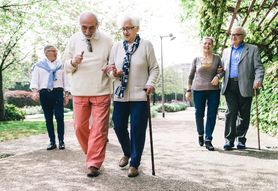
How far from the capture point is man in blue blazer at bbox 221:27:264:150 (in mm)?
6027

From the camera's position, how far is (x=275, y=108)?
8.35m

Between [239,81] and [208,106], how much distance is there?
680 mm

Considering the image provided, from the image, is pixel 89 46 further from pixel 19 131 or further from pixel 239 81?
pixel 19 131

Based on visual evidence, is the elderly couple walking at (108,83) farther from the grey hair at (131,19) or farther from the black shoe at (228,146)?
the black shoe at (228,146)

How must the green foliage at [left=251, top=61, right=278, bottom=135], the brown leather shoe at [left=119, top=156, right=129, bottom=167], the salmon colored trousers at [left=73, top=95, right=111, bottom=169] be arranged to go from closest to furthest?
the salmon colored trousers at [left=73, top=95, right=111, bottom=169]
the brown leather shoe at [left=119, top=156, right=129, bottom=167]
the green foliage at [left=251, top=61, right=278, bottom=135]

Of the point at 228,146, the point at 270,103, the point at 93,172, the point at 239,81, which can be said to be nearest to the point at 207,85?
→ the point at 239,81

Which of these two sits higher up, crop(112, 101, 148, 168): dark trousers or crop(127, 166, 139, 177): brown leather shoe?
crop(112, 101, 148, 168): dark trousers

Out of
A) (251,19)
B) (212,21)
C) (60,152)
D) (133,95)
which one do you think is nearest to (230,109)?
(133,95)

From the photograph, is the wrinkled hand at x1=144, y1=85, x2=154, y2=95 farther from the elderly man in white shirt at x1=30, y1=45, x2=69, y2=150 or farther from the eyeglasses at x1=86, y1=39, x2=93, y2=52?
the elderly man in white shirt at x1=30, y1=45, x2=69, y2=150

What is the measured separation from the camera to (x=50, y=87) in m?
6.72

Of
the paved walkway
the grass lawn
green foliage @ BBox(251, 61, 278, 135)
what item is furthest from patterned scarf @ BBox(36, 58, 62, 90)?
green foliage @ BBox(251, 61, 278, 135)

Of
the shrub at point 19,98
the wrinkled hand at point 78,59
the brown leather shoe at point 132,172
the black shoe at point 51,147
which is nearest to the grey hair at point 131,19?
the wrinkled hand at point 78,59

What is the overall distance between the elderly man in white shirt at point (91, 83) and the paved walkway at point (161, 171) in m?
0.40

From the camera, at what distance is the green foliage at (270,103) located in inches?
319
